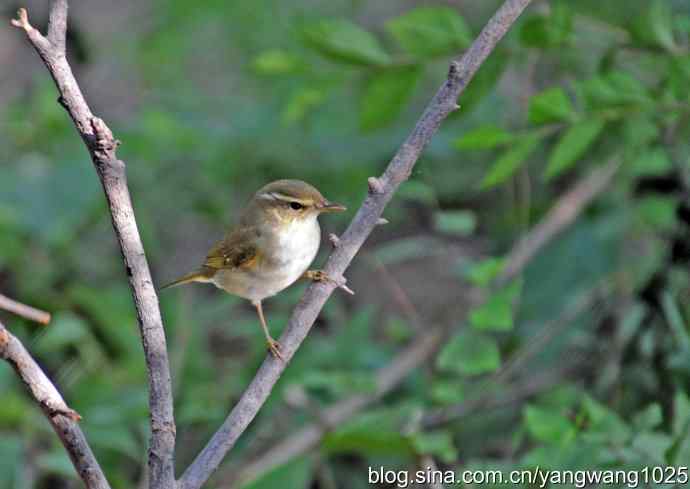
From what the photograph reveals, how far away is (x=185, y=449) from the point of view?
4.89 meters

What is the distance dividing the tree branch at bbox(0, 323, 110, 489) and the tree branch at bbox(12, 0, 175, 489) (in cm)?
14

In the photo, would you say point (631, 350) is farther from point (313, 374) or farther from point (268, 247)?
point (268, 247)

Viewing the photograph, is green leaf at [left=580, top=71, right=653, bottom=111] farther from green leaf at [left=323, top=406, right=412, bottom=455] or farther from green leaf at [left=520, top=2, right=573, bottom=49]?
green leaf at [left=323, top=406, right=412, bottom=455]

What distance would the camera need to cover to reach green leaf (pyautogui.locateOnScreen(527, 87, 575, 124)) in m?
3.20

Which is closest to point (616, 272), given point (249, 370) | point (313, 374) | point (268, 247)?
point (313, 374)

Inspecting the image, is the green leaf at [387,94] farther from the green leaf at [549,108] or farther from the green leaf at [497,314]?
the green leaf at [497,314]

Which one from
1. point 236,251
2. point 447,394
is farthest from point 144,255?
point 447,394

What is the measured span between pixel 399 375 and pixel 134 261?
2.98 m

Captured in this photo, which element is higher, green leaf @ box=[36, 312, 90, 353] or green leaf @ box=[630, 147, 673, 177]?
green leaf @ box=[630, 147, 673, 177]

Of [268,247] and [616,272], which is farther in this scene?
[616,272]

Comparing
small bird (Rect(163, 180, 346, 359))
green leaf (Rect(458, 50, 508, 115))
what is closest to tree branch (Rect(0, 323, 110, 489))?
small bird (Rect(163, 180, 346, 359))

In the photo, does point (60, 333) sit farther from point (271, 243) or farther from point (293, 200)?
point (293, 200)

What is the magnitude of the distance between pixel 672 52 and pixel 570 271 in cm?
186

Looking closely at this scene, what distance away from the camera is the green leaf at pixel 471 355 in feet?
12.5
